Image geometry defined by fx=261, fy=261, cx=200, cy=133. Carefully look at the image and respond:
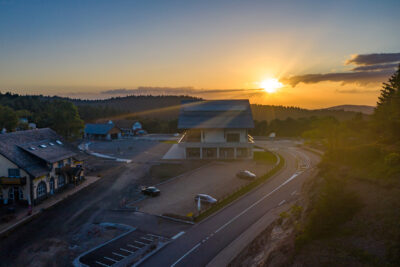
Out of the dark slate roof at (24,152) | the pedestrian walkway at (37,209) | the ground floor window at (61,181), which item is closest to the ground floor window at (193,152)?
the pedestrian walkway at (37,209)

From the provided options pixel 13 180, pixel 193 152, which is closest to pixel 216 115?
pixel 193 152

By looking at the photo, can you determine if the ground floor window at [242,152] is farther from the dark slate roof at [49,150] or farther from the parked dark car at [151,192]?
the dark slate roof at [49,150]

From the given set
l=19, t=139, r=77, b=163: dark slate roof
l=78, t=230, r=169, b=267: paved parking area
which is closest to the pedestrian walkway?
l=19, t=139, r=77, b=163: dark slate roof

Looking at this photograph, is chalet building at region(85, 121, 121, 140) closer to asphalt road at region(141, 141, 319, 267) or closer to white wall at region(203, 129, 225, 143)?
white wall at region(203, 129, 225, 143)

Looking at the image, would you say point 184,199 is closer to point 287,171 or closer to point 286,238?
point 286,238

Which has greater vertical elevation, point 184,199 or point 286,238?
point 286,238

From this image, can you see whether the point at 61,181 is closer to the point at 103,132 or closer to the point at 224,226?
the point at 224,226

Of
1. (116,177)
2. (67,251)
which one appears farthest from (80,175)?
(67,251)
